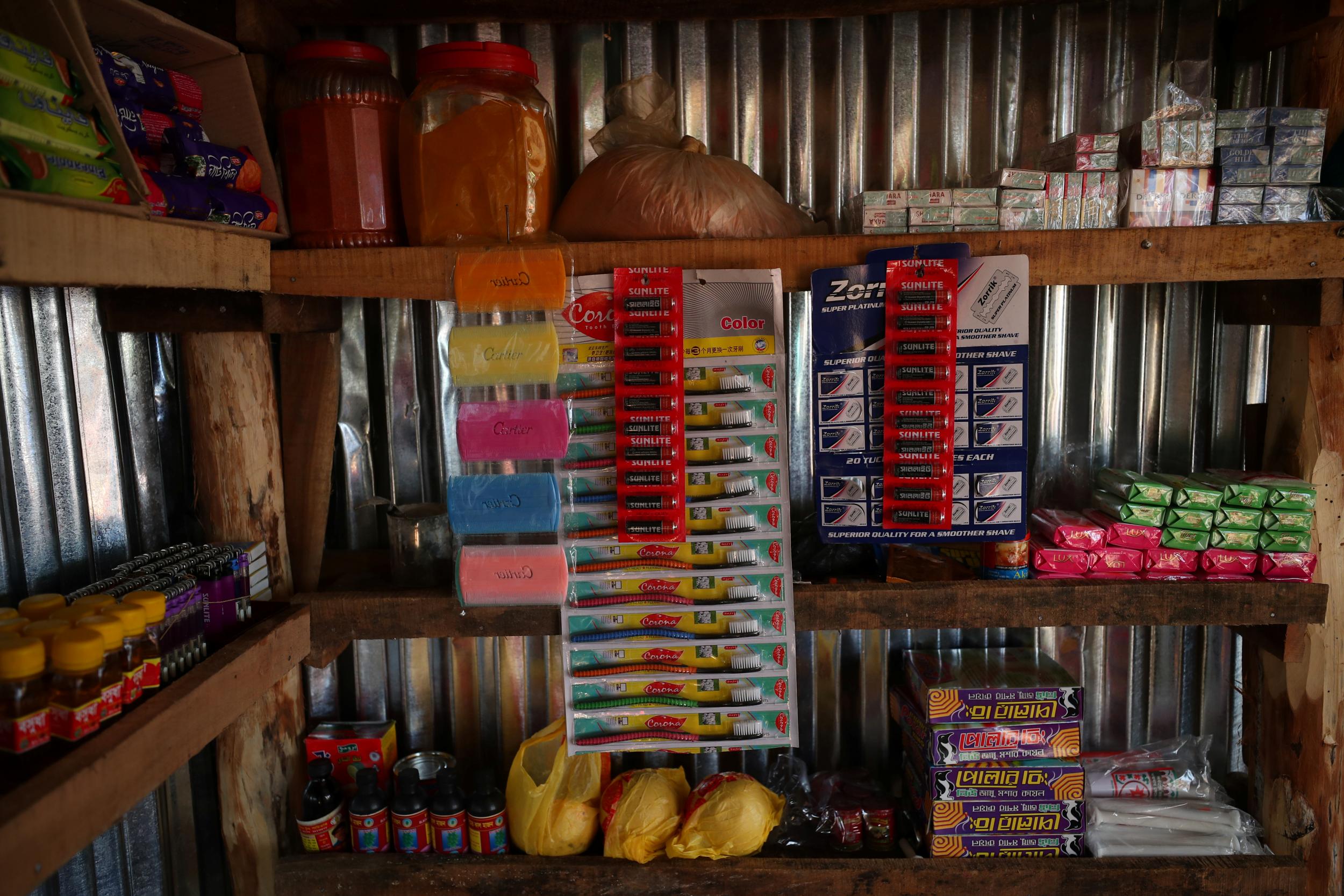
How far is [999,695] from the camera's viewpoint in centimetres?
182

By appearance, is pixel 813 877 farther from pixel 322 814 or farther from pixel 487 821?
pixel 322 814

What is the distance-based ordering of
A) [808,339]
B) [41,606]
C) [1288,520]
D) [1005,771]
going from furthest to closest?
[808,339], [1005,771], [1288,520], [41,606]

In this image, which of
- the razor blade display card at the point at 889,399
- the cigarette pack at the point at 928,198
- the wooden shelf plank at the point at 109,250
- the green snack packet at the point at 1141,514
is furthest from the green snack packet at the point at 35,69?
the green snack packet at the point at 1141,514

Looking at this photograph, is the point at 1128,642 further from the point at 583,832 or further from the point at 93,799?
the point at 93,799

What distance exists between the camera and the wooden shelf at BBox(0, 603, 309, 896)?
3.11 ft

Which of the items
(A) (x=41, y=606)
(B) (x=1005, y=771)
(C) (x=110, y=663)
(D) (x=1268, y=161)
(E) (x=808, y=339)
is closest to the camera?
(C) (x=110, y=663)

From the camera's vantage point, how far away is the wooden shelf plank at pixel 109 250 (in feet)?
3.16

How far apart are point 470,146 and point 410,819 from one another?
139 cm

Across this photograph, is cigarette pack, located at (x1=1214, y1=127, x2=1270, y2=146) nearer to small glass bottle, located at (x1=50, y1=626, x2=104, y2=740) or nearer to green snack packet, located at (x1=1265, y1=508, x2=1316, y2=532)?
green snack packet, located at (x1=1265, y1=508, x2=1316, y2=532)

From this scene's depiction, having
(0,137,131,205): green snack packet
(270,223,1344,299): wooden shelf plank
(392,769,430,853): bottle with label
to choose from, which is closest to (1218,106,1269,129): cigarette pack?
(270,223,1344,299): wooden shelf plank

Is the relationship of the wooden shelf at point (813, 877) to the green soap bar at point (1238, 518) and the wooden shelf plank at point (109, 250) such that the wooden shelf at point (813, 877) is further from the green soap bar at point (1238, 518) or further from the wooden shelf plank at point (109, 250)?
the wooden shelf plank at point (109, 250)

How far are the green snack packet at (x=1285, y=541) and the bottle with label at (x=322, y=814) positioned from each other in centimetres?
201

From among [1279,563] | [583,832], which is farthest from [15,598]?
[1279,563]

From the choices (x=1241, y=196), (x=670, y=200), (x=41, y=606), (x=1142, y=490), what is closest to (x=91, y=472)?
(x=41, y=606)
